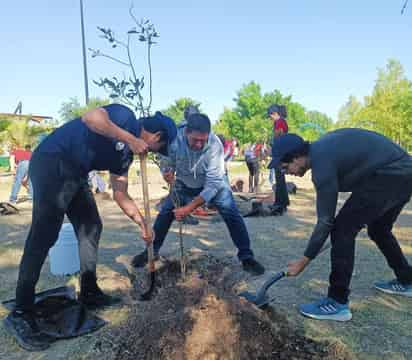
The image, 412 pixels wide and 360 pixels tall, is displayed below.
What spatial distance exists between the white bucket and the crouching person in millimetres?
615

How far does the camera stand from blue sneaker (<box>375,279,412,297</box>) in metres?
3.39

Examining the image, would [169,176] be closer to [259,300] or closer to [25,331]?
[259,300]

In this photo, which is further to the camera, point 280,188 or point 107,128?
point 280,188

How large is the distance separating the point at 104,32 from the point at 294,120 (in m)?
47.3

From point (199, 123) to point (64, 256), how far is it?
78.5 inches

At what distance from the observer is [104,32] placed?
3.28 meters

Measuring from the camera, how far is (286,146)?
2768mm

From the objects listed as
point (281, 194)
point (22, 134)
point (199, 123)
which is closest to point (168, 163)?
point (199, 123)

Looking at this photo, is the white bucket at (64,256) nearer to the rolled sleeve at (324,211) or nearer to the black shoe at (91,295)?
the black shoe at (91,295)

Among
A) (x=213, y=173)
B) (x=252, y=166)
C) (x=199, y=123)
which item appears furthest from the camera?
(x=252, y=166)

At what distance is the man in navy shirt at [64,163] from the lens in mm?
2619

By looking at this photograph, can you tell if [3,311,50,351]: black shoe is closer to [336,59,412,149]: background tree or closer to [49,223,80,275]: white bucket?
[49,223,80,275]: white bucket

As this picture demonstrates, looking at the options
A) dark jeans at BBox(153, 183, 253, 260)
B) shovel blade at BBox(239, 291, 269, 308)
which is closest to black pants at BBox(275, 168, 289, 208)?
dark jeans at BBox(153, 183, 253, 260)

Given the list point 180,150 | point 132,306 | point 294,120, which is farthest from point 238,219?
point 294,120
